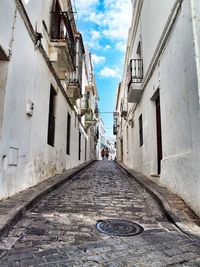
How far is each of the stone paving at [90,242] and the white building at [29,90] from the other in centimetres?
134

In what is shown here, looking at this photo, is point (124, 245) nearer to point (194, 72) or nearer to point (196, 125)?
point (196, 125)

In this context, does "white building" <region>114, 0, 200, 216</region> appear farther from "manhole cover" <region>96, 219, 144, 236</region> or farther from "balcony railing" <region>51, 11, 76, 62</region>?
"balcony railing" <region>51, 11, 76, 62</region>

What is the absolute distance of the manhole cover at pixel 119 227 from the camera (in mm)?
2867

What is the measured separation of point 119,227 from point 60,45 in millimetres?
6636

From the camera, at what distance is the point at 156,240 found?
2609mm

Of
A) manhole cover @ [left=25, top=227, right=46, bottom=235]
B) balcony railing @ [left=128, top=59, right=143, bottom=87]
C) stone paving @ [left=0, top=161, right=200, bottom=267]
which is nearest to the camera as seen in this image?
stone paving @ [left=0, top=161, right=200, bottom=267]

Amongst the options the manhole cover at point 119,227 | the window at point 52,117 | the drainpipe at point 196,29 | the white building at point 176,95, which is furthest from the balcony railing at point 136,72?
the manhole cover at point 119,227

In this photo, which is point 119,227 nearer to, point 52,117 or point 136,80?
point 52,117

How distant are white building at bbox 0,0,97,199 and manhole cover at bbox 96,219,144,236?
1.98m

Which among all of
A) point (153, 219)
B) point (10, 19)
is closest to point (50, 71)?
point (10, 19)

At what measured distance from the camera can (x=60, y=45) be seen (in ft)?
25.8

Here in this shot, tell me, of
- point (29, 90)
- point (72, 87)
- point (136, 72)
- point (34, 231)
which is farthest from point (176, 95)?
point (72, 87)

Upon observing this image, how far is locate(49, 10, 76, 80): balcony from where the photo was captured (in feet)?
25.9

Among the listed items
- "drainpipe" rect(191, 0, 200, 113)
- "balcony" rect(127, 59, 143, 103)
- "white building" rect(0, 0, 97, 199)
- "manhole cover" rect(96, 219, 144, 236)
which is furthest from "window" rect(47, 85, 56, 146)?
"drainpipe" rect(191, 0, 200, 113)
